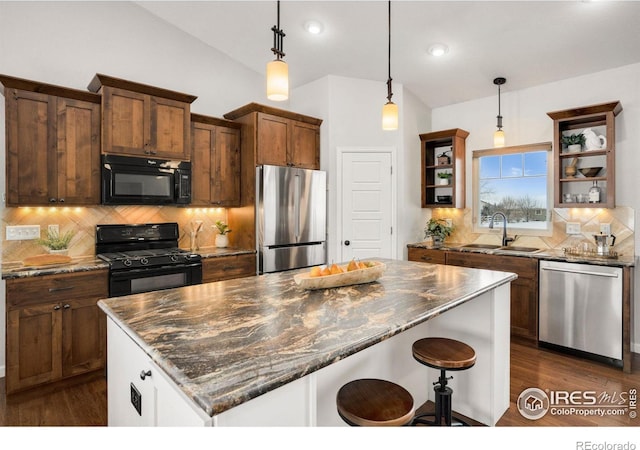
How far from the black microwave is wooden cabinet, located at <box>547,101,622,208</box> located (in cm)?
377

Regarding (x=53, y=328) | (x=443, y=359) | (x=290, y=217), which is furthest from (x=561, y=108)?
(x=53, y=328)

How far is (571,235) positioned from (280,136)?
3.32m

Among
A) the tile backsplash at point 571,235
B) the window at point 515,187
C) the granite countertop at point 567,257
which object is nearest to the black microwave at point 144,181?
the granite countertop at point 567,257

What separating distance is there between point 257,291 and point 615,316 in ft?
10.2

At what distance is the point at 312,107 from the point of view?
178 inches

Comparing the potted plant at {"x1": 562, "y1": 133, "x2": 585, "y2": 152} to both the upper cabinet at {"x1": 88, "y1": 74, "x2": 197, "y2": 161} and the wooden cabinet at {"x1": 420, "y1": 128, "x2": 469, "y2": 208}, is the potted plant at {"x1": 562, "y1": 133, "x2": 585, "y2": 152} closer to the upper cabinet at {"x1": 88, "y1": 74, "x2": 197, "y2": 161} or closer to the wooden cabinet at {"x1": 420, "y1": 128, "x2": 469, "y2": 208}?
the wooden cabinet at {"x1": 420, "y1": 128, "x2": 469, "y2": 208}

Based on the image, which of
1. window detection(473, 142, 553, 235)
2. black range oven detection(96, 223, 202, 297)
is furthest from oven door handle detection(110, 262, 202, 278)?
window detection(473, 142, 553, 235)

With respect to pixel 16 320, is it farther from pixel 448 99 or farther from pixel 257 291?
pixel 448 99

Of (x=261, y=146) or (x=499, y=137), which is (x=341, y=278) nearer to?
(x=261, y=146)

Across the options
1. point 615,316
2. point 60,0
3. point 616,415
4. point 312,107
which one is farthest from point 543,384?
point 60,0

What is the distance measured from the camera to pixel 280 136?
4.03 meters

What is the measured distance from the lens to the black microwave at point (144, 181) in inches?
124

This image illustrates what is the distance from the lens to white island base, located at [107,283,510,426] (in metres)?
1.05

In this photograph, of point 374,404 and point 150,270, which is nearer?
point 374,404
